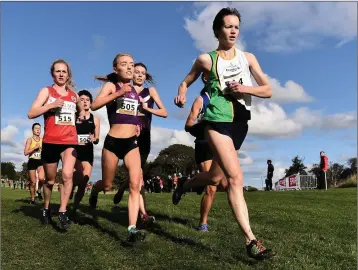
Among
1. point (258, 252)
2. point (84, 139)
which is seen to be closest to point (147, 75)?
point (84, 139)

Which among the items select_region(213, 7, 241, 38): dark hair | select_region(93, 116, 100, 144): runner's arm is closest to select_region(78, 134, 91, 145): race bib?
select_region(93, 116, 100, 144): runner's arm

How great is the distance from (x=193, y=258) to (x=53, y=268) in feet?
5.09

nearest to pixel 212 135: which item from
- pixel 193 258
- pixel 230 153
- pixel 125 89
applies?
pixel 230 153

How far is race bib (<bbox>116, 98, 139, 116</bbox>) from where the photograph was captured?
612 cm

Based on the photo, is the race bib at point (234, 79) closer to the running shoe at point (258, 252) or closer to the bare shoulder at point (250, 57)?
the bare shoulder at point (250, 57)

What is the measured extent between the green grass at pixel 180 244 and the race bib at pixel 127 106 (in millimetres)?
1852

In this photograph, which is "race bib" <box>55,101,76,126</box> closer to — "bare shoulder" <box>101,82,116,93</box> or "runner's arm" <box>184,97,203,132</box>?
"bare shoulder" <box>101,82,116,93</box>

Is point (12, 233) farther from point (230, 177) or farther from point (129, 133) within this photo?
point (230, 177)

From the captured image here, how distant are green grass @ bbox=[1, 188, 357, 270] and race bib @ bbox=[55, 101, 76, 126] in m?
1.80

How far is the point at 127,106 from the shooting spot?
6.17 m

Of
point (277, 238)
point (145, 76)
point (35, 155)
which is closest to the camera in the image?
point (277, 238)

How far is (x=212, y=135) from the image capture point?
15.0 ft

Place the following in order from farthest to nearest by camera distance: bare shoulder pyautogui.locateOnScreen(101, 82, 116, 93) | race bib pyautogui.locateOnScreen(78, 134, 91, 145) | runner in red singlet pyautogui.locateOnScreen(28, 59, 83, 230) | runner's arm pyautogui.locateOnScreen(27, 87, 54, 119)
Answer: race bib pyautogui.locateOnScreen(78, 134, 91, 145) → runner in red singlet pyautogui.locateOnScreen(28, 59, 83, 230) → runner's arm pyautogui.locateOnScreen(27, 87, 54, 119) → bare shoulder pyautogui.locateOnScreen(101, 82, 116, 93)

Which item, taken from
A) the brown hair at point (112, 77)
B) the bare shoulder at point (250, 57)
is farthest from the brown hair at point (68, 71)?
the bare shoulder at point (250, 57)
